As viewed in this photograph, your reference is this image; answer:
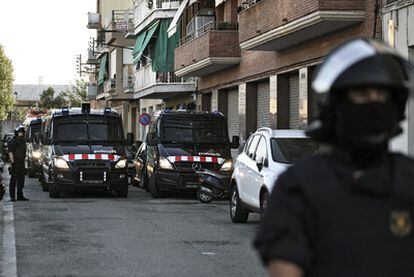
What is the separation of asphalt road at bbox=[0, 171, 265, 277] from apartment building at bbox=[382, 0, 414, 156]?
3.95 metres

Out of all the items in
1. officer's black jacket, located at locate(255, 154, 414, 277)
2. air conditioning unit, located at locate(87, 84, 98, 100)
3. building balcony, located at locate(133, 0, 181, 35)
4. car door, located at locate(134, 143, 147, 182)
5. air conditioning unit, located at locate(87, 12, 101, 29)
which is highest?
air conditioning unit, located at locate(87, 12, 101, 29)

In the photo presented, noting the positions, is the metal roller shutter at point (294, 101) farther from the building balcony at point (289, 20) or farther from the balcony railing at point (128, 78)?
the balcony railing at point (128, 78)

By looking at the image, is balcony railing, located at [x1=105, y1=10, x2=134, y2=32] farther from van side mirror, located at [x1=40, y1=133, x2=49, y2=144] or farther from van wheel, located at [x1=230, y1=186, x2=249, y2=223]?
van wheel, located at [x1=230, y1=186, x2=249, y2=223]

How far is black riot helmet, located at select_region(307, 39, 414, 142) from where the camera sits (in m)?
2.42

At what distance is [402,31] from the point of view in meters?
17.4

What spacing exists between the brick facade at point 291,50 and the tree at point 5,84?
57298 mm

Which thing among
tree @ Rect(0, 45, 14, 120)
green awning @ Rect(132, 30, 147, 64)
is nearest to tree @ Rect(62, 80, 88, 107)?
tree @ Rect(0, 45, 14, 120)

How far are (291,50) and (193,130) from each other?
15.0 feet

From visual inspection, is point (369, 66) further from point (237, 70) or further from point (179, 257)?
point (237, 70)

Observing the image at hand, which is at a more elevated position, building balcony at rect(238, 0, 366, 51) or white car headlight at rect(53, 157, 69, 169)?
building balcony at rect(238, 0, 366, 51)

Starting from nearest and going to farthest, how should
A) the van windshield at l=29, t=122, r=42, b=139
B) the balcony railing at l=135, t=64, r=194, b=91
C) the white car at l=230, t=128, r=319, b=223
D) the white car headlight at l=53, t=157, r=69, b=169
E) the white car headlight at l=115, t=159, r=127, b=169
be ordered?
the white car at l=230, t=128, r=319, b=223 < the white car headlight at l=53, t=157, r=69, b=169 < the white car headlight at l=115, t=159, r=127, b=169 < the van windshield at l=29, t=122, r=42, b=139 < the balcony railing at l=135, t=64, r=194, b=91

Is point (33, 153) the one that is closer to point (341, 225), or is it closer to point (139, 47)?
point (139, 47)

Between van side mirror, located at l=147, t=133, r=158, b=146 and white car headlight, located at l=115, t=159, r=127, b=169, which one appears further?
van side mirror, located at l=147, t=133, r=158, b=146

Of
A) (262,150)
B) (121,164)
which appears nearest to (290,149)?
(262,150)
